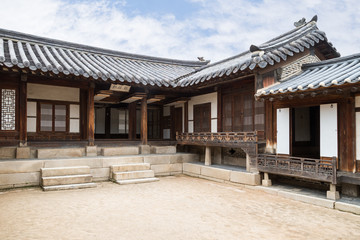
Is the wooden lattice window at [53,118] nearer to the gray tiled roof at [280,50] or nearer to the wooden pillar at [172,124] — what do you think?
the wooden pillar at [172,124]

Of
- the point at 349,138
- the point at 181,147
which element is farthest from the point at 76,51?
the point at 349,138

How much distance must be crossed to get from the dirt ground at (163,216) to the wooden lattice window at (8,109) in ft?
9.09

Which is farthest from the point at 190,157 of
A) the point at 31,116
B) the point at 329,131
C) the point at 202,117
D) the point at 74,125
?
the point at 31,116

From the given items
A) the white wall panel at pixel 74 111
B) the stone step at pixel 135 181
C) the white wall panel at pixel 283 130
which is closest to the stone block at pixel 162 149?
the stone step at pixel 135 181

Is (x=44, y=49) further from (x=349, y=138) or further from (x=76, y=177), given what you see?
(x=349, y=138)

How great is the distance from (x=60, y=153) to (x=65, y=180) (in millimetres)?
2107

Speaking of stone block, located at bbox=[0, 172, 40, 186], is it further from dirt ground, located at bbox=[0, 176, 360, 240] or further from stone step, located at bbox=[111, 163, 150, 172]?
stone step, located at bbox=[111, 163, 150, 172]

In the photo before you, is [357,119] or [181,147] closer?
[357,119]

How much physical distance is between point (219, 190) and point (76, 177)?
4603 millimetres

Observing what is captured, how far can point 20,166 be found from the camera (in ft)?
27.9

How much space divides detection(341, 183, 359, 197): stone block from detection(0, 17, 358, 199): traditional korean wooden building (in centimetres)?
43

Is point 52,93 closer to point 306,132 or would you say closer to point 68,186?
point 68,186

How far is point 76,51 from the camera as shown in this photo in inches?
517

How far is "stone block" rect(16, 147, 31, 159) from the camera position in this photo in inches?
366
